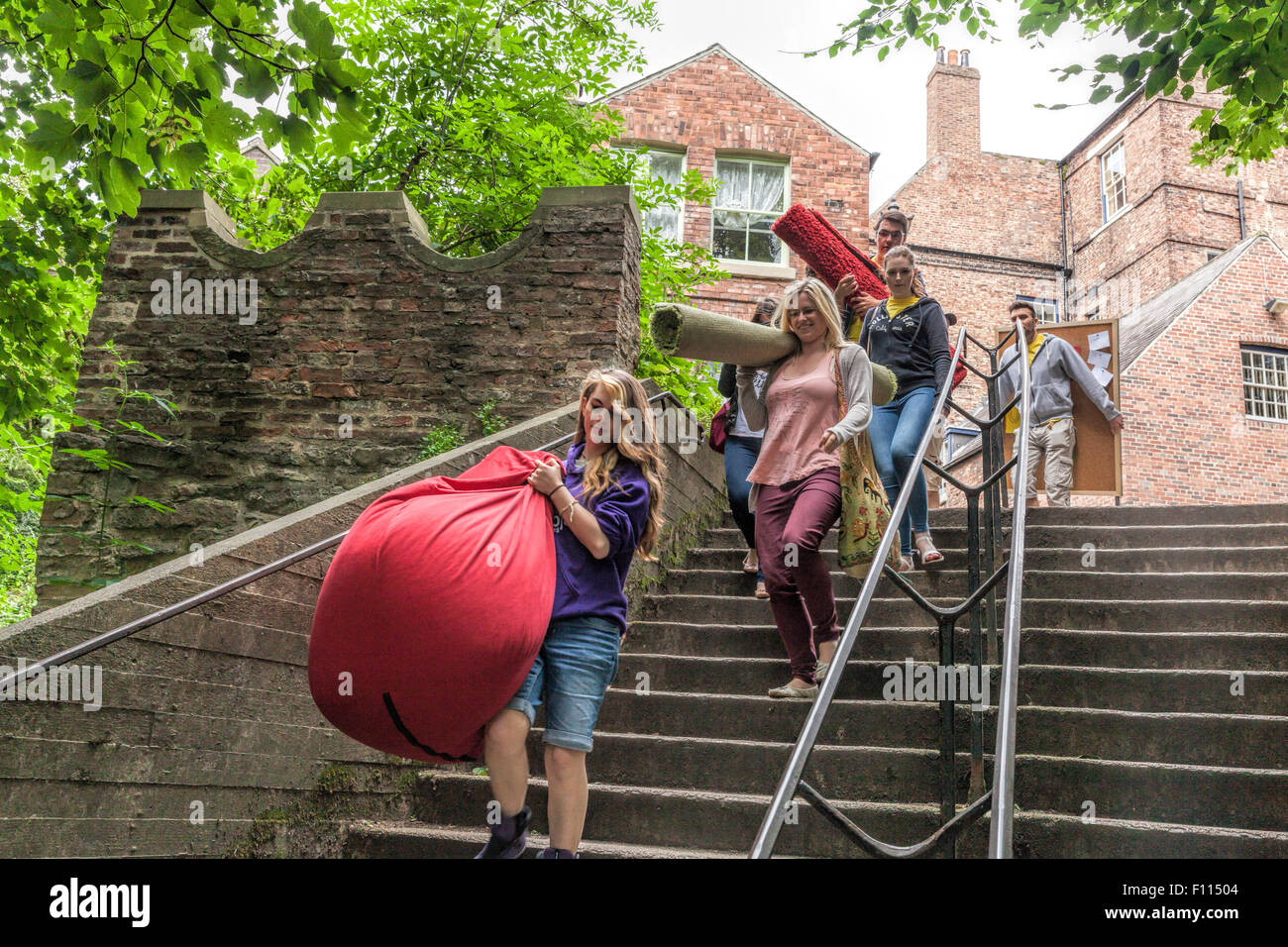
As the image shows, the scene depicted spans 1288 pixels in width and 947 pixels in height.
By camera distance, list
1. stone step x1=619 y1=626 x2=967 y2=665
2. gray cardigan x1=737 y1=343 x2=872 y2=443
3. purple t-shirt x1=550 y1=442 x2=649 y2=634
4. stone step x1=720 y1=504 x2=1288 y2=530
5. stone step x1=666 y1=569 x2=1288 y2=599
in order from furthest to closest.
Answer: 1. stone step x1=720 y1=504 x2=1288 y2=530
2. stone step x1=666 y1=569 x2=1288 y2=599
3. stone step x1=619 y1=626 x2=967 y2=665
4. gray cardigan x1=737 y1=343 x2=872 y2=443
5. purple t-shirt x1=550 y1=442 x2=649 y2=634

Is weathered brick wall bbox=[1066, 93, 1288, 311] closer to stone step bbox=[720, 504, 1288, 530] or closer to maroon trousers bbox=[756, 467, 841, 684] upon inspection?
stone step bbox=[720, 504, 1288, 530]

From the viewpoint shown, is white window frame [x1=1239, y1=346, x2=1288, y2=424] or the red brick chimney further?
the red brick chimney

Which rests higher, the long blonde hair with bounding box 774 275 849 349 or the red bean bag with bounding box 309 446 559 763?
the long blonde hair with bounding box 774 275 849 349

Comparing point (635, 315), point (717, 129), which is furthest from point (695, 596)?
point (717, 129)

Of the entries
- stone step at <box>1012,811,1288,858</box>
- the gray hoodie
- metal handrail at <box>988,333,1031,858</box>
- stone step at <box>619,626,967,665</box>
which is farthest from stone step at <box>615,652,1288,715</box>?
the gray hoodie

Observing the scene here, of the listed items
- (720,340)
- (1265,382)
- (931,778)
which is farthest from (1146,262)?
(931,778)

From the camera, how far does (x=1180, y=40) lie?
4.46m

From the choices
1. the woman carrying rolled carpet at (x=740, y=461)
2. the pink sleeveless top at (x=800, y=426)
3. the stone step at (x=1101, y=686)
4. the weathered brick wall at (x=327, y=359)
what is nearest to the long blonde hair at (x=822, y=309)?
the pink sleeveless top at (x=800, y=426)

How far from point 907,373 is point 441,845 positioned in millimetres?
3421

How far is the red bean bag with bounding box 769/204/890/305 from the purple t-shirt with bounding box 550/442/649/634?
9.90 ft

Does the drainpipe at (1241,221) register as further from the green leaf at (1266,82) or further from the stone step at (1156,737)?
the stone step at (1156,737)

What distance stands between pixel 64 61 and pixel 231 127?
3.67 metres

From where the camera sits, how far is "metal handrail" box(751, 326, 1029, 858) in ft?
6.03

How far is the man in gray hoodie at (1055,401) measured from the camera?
7.49m
